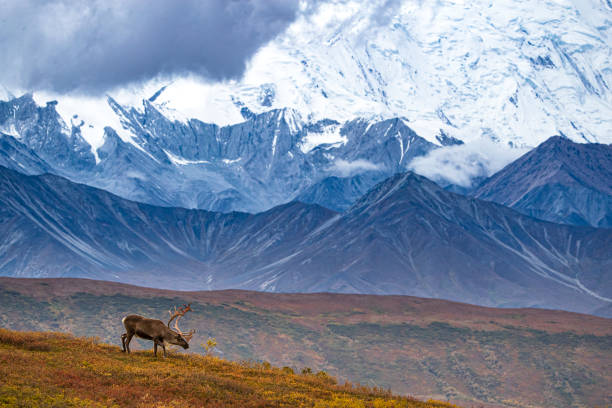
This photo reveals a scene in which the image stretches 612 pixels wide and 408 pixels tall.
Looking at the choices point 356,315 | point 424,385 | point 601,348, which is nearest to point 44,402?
point 424,385

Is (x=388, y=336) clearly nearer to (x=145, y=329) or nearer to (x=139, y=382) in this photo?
(x=145, y=329)

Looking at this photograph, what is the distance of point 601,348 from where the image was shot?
474 feet

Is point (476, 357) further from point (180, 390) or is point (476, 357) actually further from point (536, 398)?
point (180, 390)

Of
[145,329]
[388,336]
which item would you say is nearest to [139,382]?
[145,329]

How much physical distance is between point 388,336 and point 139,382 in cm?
12229

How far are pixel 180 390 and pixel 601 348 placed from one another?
125830 mm

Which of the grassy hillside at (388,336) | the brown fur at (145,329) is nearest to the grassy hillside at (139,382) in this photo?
the brown fur at (145,329)

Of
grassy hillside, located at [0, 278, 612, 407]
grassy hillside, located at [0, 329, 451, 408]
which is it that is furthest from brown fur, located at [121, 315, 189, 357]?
grassy hillside, located at [0, 278, 612, 407]

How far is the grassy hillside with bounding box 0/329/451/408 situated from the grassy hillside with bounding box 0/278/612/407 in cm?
8206

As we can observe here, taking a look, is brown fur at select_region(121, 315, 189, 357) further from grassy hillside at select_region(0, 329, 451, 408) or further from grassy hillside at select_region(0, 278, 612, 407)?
grassy hillside at select_region(0, 278, 612, 407)

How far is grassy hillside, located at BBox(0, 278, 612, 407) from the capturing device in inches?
5054

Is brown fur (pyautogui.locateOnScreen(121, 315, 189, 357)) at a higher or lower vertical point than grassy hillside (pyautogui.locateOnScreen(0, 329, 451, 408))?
higher

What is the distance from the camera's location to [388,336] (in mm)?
152000

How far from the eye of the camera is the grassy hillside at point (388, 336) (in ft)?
421
